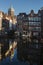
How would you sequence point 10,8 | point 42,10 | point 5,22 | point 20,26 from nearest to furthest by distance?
1. point 42,10
2. point 20,26
3. point 5,22
4. point 10,8

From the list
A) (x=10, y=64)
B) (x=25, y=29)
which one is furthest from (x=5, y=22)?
(x=10, y=64)

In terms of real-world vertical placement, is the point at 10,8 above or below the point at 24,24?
above

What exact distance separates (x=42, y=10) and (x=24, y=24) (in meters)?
6.46

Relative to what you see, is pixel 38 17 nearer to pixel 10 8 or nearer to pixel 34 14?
pixel 34 14

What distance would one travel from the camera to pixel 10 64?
1091cm

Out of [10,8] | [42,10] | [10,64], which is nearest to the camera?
[10,64]

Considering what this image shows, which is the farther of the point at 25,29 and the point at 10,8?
the point at 10,8

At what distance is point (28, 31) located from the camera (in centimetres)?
4784

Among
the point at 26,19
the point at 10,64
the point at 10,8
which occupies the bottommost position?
the point at 10,64

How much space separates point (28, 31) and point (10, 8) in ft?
173

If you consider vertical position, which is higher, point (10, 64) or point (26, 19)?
point (26, 19)

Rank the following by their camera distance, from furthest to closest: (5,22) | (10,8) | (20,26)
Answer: (10,8) < (5,22) < (20,26)

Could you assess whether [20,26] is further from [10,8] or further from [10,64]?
[10,8]

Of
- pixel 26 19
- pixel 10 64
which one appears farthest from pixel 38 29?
pixel 10 64
